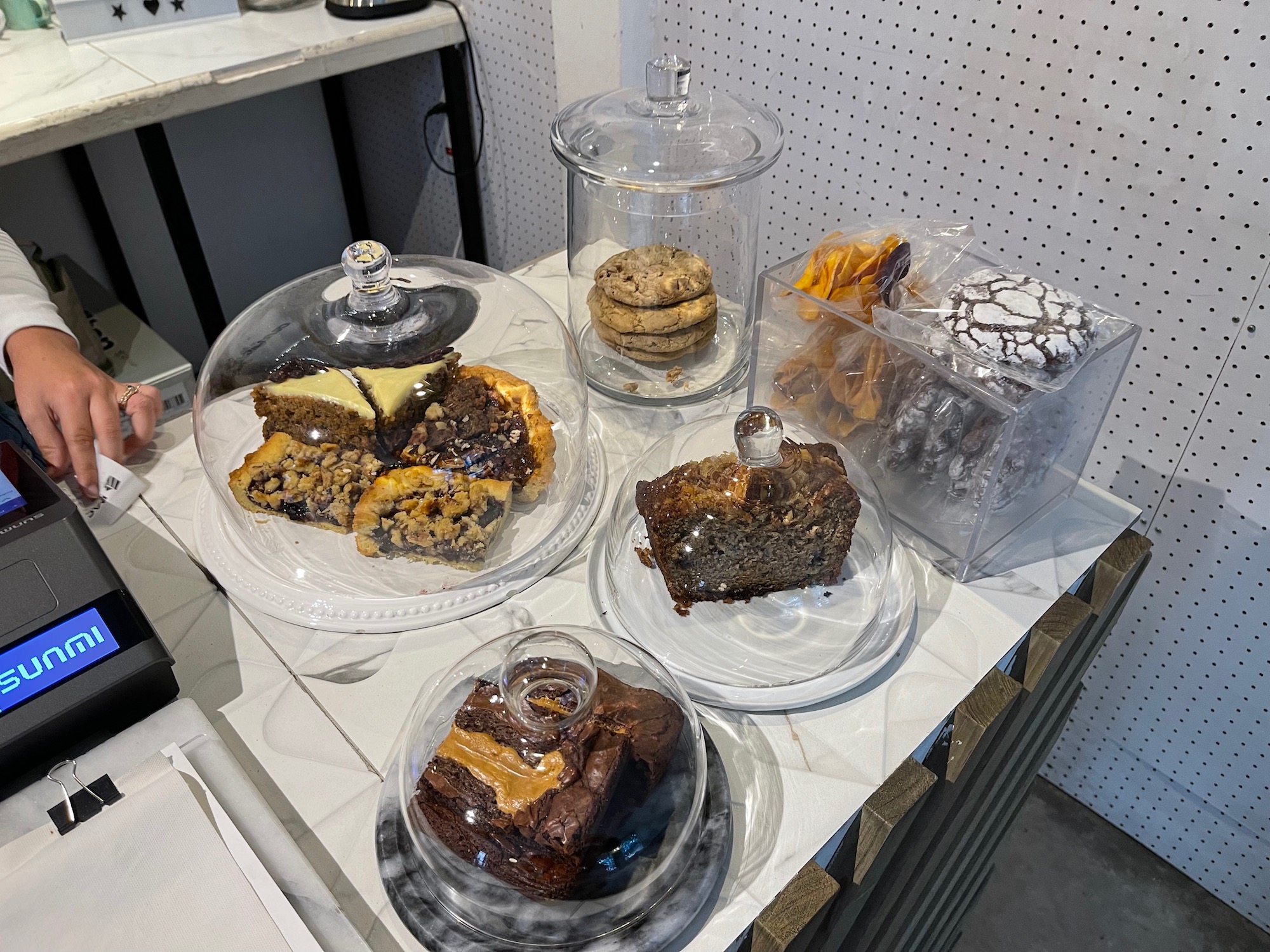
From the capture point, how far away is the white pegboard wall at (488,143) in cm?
197

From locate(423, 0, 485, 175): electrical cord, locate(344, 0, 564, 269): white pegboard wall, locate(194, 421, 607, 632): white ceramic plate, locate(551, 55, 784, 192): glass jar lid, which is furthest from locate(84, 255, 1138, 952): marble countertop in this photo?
locate(423, 0, 485, 175): electrical cord

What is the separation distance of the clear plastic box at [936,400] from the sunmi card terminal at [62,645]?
689 millimetres

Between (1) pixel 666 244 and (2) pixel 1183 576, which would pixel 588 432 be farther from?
(2) pixel 1183 576

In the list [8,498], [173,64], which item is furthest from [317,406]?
[173,64]

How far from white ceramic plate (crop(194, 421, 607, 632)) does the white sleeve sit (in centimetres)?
37

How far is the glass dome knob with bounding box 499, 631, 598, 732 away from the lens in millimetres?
639

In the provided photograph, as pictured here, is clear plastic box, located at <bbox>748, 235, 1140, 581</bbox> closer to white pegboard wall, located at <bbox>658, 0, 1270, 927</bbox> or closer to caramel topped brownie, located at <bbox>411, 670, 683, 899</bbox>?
white pegboard wall, located at <bbox>658, 0, 1270, 927</bbox>

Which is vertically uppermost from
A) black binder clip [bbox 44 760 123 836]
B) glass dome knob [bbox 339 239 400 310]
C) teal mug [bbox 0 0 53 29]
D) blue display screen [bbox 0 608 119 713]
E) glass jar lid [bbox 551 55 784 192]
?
glass jar lid [bbox 551 55 784 192]

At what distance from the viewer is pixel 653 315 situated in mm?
1121

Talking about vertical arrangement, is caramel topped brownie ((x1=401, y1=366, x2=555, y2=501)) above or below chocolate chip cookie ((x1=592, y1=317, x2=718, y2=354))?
above

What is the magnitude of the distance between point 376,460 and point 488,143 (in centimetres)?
156

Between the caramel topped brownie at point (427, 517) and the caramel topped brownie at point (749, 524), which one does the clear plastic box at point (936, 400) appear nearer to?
the caramel topped brownie at point (749, 524)

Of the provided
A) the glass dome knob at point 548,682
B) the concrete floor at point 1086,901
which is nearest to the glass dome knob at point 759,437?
the glass dome knob at point 548,682

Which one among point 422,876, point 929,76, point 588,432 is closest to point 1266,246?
point 929,76
